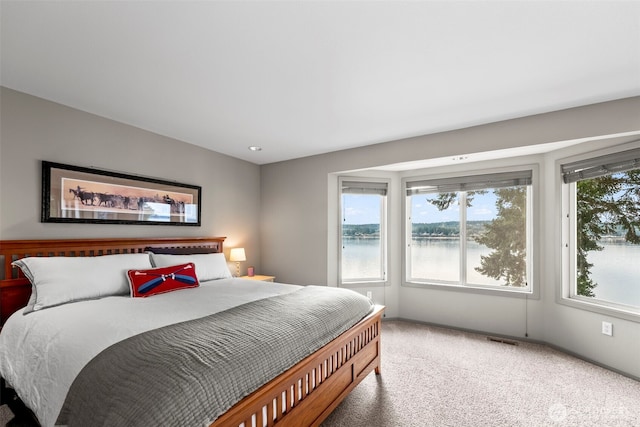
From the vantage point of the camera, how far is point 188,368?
51.3 inches

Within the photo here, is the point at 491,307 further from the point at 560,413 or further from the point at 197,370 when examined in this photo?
the point at 197,370

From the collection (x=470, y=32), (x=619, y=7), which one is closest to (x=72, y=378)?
(x=470, y=32)

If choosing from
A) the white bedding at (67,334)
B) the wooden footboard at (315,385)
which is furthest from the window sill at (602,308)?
the white bedding at (67,334)

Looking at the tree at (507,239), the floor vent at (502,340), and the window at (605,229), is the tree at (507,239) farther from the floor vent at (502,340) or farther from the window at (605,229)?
the floor vent at (502,340)

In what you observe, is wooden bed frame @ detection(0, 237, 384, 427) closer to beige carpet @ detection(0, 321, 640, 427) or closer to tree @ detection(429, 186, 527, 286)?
beige carpet @ detection(0, 321, 640, 427)

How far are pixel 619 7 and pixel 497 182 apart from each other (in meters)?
2.51

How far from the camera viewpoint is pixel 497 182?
12.6 feet

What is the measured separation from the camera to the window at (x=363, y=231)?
14.6 ft

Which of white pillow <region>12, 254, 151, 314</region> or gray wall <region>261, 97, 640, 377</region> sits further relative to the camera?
gray wall <region>261, 97, 640, 377</region>

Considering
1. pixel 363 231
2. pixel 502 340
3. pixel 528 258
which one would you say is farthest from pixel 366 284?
pixel 528 258

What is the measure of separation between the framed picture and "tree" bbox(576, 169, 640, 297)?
14.7 feet

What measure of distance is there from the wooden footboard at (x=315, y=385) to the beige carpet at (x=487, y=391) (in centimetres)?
21

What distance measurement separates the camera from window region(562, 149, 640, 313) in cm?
280

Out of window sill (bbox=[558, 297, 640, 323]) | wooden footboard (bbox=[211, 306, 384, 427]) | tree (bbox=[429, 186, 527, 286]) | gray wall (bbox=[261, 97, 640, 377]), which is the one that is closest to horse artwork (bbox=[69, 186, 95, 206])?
gray wall (bbox=[261, 97, 640, 377])
